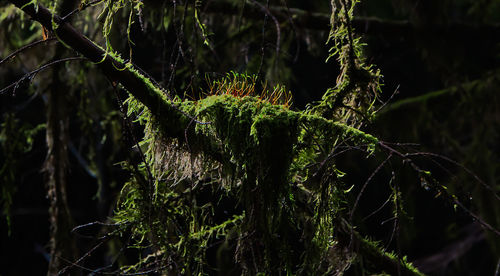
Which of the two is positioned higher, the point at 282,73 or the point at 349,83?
the point at 282,73

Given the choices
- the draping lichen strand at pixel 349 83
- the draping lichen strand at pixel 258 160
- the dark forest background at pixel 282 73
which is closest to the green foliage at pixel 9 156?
the dark forest background at pixel 282 73

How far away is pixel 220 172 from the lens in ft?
4.27

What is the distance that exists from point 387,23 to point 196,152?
221 cm

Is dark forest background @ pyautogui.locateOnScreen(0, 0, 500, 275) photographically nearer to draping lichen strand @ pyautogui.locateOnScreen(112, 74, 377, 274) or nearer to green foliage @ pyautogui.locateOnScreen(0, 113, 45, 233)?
green foliage @ pyautogui.locateOnScreen(0, 113, 45, 233)

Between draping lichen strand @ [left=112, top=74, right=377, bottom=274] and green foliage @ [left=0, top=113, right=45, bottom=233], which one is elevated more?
green foliage @ [left=0, top=113, right=45, bottom=233]

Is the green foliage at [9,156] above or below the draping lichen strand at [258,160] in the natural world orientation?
above

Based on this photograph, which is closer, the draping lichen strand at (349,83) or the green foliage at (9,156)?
the draping lichen strand at (349,83)

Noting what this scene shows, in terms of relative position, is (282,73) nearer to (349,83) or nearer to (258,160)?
(349,83)

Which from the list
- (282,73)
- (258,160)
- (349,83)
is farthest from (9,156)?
(349,83)

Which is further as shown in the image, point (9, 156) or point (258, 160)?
point (9, 156)

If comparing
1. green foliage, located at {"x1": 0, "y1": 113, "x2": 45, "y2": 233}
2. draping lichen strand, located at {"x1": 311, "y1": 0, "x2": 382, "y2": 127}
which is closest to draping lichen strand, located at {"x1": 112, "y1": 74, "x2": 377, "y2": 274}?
draping lichen strand, located at {"x1": 311, "y1": 0, "x2": 382, "y2": 127}

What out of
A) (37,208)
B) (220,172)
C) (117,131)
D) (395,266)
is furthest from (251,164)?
(37,208)

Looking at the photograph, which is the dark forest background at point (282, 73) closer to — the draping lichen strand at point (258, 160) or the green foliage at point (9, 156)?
the green foliage at point (9, 156)

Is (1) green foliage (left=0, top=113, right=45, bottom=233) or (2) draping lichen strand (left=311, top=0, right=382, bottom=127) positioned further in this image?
(1) green foliage (left=0, top=113, right=45, bottom=233)
